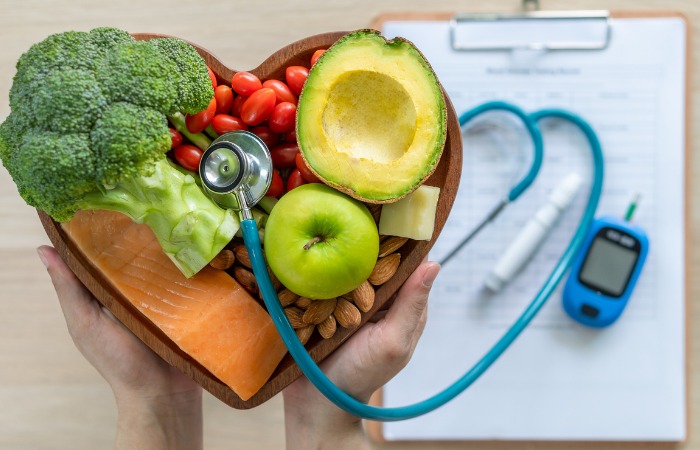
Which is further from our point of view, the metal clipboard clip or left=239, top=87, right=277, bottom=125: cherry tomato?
the metal clipboard clip

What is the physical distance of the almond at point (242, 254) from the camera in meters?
0.71

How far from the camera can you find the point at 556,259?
0.94 meters

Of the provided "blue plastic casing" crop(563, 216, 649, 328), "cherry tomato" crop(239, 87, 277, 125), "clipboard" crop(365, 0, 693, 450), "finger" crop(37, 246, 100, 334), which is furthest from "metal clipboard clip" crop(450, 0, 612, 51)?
"finger" crop(37, 246, 100, 334)

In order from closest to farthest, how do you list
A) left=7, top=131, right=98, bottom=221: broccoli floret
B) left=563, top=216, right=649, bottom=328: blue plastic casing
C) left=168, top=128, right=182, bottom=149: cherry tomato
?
left=7, top=131, right=98, bottom=221: broccoli floret < left=168, top=128, right=182, bottom=149: cherry tomato < left=563, top=216, right=649, bottom=328: blue plastic casing

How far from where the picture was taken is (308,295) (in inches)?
26.3

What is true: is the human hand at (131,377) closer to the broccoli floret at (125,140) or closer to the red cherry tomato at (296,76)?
the broccoli floret at (125,140)

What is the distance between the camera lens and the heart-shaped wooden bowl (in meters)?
0.70

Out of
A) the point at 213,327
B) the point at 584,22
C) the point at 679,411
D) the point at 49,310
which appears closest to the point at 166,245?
the point at 213,327


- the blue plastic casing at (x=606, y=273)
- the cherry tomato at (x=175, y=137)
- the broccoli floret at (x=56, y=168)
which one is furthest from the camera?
the blue plastic casing at (x=606, y=273)

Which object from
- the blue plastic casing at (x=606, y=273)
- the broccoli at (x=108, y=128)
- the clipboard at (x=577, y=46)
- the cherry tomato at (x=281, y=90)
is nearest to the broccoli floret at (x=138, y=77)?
the broccoli at (x=108, y=128)

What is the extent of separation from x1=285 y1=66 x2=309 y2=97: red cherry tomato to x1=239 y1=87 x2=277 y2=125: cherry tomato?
28 millimetres

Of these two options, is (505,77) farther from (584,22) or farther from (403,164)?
(403,164)

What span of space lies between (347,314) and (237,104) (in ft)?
0.86

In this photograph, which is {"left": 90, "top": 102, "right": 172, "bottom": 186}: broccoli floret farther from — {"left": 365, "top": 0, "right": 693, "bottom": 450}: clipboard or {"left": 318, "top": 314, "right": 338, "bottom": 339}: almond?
{"left": 365, "top": 0, "right": 693, "bottom": 450}: clipboard
